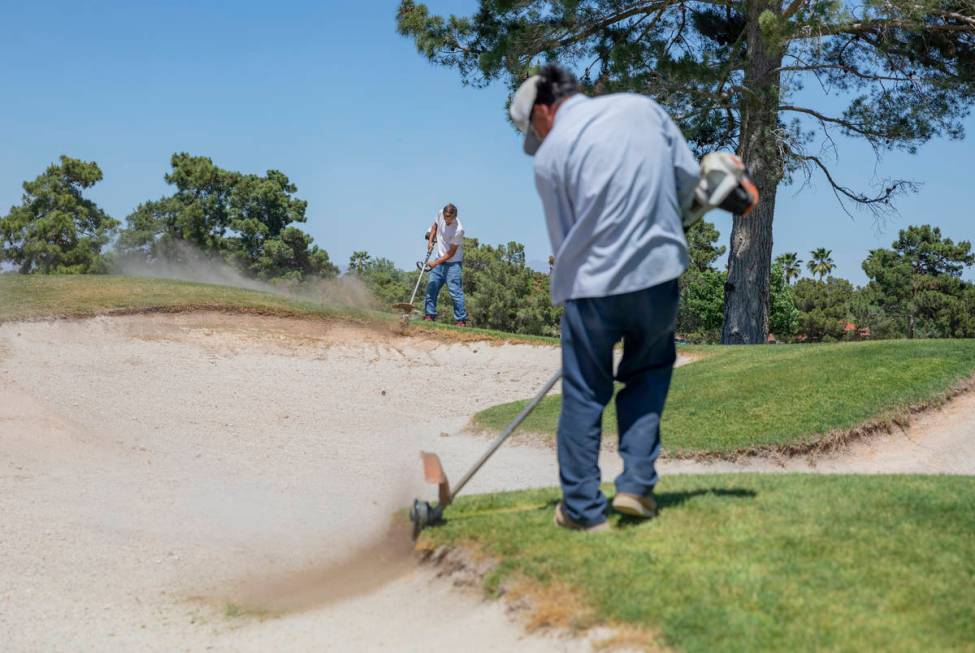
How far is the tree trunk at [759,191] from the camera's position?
20453 millimetres

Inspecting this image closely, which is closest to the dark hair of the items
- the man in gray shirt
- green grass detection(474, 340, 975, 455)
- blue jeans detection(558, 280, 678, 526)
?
the man in gray shirt

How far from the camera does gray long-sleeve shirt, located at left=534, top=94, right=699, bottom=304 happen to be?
15.7ft

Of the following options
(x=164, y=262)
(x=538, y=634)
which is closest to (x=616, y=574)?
(x=538, y=634)

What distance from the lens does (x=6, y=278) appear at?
60.7 feet

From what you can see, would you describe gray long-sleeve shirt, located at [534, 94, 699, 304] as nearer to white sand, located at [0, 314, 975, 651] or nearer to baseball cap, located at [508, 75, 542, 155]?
baseball cap, located at [508, 75, 542, 155]

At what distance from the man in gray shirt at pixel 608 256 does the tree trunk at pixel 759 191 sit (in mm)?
16161

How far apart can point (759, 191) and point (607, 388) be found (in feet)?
59.3

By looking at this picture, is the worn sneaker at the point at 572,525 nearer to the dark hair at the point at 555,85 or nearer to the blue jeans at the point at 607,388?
the blue jeans at the point at 607,388

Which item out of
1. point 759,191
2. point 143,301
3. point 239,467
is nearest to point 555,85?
point 239,467

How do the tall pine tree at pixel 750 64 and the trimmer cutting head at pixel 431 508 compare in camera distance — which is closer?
the trimmer cutting head at pixel 431 508

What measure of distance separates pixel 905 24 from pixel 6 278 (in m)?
19.3

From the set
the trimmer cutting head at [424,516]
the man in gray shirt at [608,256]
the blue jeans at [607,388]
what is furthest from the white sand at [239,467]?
the man in gray shirt at [608,256]

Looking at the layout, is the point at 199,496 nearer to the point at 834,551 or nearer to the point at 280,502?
the point at 280,502

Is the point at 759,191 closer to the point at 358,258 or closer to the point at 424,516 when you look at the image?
the point at 424,516
